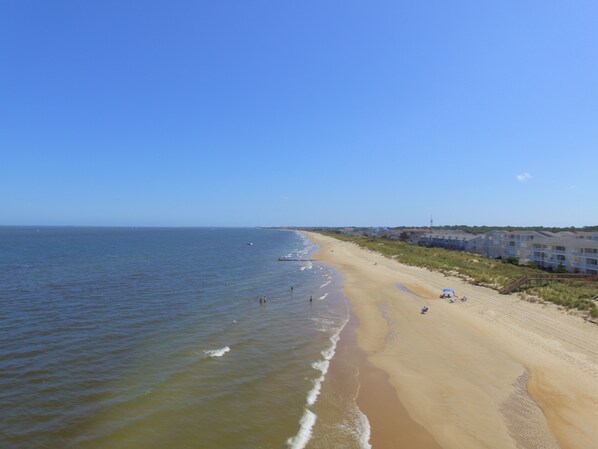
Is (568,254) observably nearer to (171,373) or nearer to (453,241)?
(453,241)

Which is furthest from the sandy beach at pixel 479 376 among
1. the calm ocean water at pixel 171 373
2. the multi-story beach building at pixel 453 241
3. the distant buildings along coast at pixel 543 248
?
the multi-story beach building at pixel 453 241

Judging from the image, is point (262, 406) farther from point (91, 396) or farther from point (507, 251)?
point (507, 251)

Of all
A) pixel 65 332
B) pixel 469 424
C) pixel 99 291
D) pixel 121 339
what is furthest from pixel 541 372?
pixel 99 291

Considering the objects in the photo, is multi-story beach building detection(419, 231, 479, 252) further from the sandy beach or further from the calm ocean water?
the calm ocean water

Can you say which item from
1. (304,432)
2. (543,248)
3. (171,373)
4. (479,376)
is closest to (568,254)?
(543,248)

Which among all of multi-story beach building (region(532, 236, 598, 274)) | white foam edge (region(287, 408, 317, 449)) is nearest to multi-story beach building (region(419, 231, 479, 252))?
multi-story beach building (region(532, 236, 598, 274))
